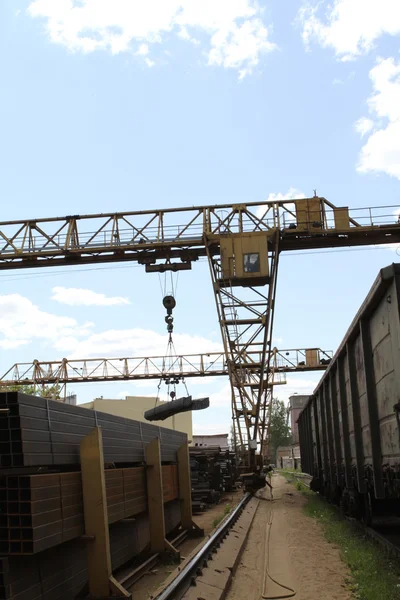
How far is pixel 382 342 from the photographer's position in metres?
5.73

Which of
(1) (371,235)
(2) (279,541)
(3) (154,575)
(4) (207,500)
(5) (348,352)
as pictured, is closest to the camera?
(3) (154,575)

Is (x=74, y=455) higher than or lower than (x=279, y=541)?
higher

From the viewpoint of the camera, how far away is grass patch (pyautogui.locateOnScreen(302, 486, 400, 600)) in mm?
5477

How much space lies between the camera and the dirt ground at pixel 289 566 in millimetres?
5941

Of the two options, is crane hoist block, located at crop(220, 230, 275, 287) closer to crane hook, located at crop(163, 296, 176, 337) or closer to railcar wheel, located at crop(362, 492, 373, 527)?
crane hook, located at crop(163, 296, 176, 337)

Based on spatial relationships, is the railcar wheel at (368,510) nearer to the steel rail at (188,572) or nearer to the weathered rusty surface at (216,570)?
the weathered rusty surface at (216,570)

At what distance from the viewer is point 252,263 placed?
65.5 ft

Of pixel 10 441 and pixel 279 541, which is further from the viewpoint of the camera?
pixel 279 541

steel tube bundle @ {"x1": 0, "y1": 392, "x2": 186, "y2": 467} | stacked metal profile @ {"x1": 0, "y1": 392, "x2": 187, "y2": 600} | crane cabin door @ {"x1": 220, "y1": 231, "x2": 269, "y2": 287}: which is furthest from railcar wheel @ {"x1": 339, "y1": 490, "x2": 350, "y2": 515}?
crane cabin door @ {"x1": 220, "y1": 231, "x2": 269, "y2": 287}

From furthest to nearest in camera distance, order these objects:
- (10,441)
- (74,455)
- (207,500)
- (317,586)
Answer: (207,500), (317,586), (74,455), (10,441)

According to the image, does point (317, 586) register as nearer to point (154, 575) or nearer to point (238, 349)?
point (154, 575)

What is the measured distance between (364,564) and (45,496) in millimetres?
3994

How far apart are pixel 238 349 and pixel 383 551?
47.2 feet

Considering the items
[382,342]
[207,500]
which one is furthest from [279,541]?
[207,500]
